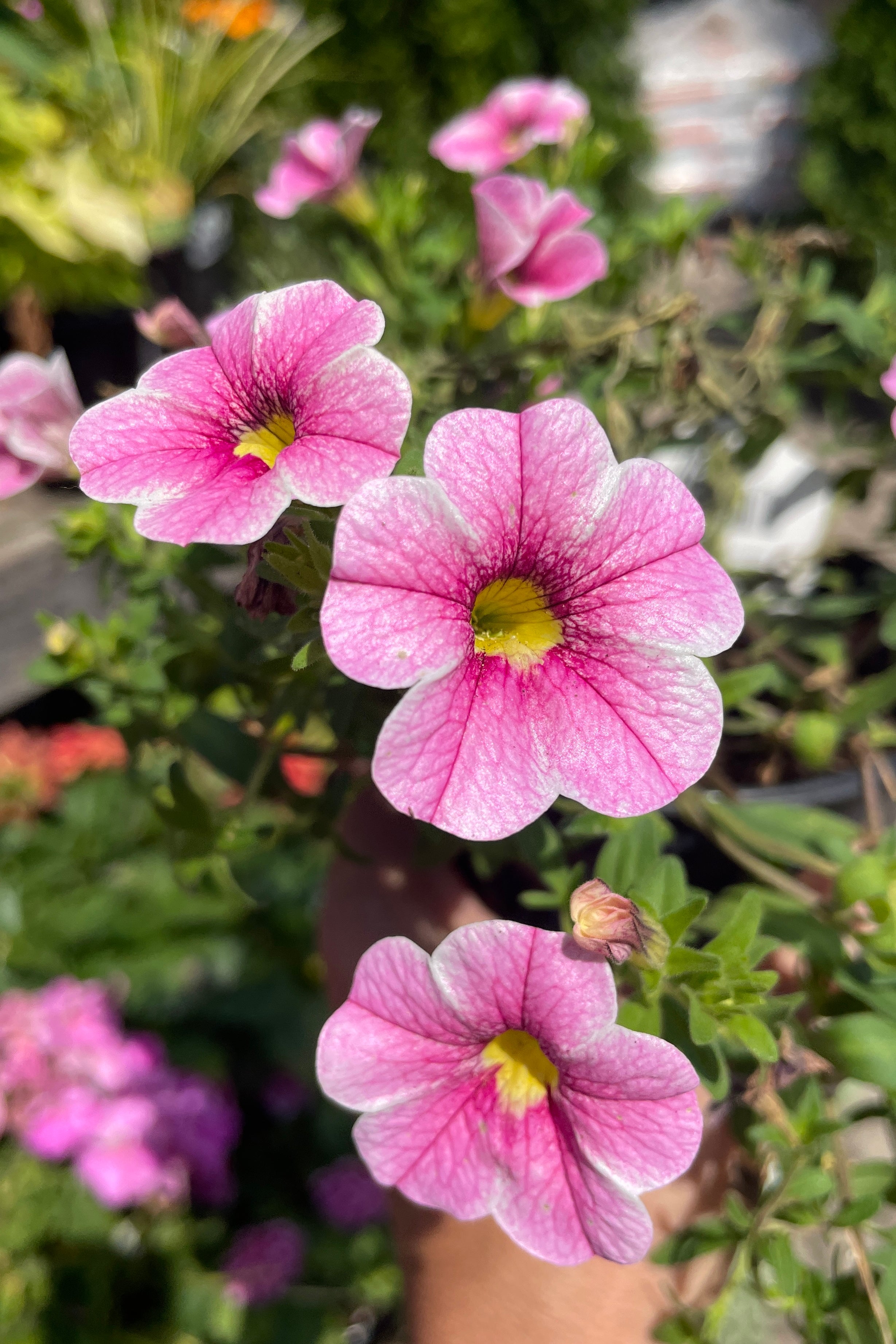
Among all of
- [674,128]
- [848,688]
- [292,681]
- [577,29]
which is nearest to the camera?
[292,681]

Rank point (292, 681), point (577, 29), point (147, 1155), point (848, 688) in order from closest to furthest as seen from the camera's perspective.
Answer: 1. point (292, 681)
2. point (848, 688)
3. point (147, 1155)
4. point (577, 29)

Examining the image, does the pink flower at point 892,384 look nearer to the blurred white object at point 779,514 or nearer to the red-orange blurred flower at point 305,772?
the blurred white object at point 779,514

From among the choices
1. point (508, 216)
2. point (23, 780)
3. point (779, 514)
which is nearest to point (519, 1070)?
point (508, 216)

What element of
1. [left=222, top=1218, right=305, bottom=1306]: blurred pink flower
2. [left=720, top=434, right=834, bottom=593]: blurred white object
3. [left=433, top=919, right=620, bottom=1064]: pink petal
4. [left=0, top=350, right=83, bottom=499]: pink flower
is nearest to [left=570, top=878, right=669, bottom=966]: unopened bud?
[left=433, top=919, right=620, bottom=1064]: pink petal

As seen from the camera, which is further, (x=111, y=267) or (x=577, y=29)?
(x=577, y=29)

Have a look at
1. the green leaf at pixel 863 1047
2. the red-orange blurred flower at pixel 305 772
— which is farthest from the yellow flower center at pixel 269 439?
the red-orange blurred flower at pixel 305 772

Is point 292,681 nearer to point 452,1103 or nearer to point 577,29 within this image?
point 452,1103

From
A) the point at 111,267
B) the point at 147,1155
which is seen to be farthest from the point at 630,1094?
the point at 111,267
